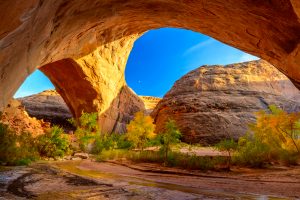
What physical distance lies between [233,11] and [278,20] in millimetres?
1036

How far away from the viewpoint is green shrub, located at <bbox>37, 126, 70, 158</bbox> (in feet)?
45.0

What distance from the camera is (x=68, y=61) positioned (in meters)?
16.9

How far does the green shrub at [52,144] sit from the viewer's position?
540 inches

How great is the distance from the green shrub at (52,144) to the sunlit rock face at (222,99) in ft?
32.8

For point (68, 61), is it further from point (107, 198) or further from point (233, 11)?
point (107, 198)

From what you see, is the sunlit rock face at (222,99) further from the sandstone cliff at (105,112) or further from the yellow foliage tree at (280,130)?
the yellow foliage tree at (280,130)

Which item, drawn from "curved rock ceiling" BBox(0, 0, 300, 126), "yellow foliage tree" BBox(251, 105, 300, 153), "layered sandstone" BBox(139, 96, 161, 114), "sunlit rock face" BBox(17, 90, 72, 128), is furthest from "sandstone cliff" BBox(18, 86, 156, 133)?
"layered sandstone" BBox(139, 96, 161, 114)

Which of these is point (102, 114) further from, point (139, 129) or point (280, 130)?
point (280, 130)

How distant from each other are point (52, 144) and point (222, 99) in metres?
14.1

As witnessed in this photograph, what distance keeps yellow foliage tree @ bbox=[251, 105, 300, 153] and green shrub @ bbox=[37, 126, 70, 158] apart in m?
10.1

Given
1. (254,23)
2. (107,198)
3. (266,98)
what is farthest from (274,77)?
(107,198)

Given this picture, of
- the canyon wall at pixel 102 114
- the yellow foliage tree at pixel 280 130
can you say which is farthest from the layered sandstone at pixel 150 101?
the yellow foliage tree at pixel 280 130

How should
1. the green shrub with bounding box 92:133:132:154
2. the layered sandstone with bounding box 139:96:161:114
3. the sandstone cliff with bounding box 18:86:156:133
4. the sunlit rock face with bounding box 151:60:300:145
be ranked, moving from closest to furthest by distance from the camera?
the green shrub with bounding box 92:133:132:154 < the sunlit rock face with bounding box 151:60:300:145 < the sandstone cliff with bounding box 18:86:156:133 < the layered sandstone with bounding box 139:96:161:114

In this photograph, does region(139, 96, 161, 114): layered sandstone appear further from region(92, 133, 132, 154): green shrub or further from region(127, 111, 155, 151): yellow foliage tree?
region(127, 111, 155, 151): yellow foliage tree
